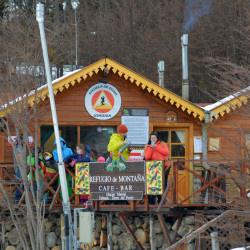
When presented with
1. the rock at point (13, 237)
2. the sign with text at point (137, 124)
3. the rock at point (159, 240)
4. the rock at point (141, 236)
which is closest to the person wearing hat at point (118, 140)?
the rock at point (141, 236)

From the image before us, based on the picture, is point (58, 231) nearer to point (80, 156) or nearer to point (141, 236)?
point (141, 236)

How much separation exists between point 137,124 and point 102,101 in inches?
44.5

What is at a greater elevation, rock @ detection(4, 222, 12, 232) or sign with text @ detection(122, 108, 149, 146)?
sign with text @ detection(122, 108, 149, 146)

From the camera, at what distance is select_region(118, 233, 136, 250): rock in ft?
50.9

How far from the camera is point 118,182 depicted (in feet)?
47.2

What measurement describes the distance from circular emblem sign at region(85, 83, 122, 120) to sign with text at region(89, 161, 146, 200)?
10.3 feet

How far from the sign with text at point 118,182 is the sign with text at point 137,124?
299 cm

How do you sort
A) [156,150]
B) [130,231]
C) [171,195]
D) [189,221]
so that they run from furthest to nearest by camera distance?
[189,221]
[130,231]
[171,195]
[156,150]

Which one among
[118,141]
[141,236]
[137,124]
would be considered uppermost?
[137,124]

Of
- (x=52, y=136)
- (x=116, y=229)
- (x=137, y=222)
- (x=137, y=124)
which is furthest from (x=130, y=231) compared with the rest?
(x=52, y=136)

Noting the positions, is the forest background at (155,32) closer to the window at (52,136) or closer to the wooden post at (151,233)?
the window at (52,136)

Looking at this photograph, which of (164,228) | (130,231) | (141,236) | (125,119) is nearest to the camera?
(164,228)

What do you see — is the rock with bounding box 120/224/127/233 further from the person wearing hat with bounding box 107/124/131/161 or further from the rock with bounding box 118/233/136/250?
the person wearing hat with bounding box 107/124/131/161

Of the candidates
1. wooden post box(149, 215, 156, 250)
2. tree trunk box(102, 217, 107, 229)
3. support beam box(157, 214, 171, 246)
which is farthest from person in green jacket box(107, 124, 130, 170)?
tree trunk box(102, 217, 107, 229)
